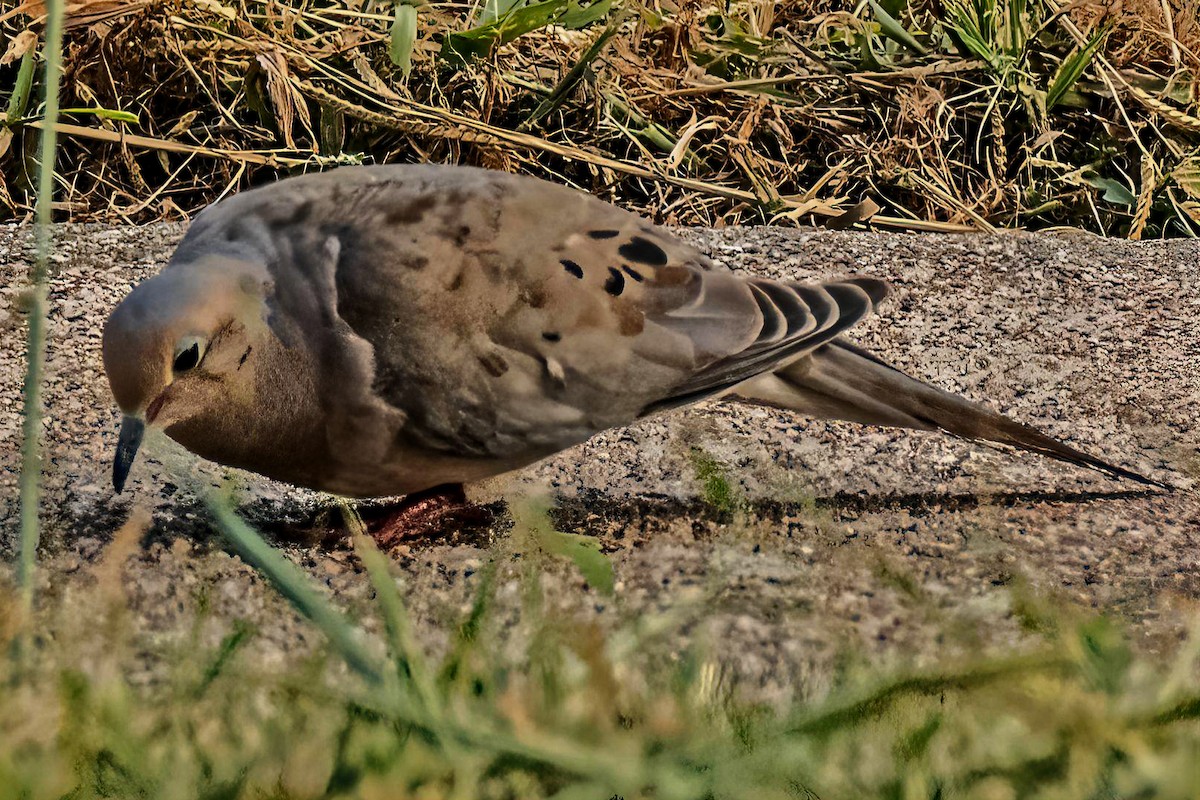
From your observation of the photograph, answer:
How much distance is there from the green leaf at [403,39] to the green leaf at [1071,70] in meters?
2.30

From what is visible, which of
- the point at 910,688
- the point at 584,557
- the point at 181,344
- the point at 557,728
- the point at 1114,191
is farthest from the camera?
the point at 1114,191

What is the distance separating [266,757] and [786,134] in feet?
12.7

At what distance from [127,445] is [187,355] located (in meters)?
0.16

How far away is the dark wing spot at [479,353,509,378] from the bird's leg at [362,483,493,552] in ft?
1.10

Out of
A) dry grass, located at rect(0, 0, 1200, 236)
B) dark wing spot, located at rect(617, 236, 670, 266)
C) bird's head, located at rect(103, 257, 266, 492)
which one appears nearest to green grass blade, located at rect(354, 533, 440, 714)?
bird's head, located at rect(103, 257, 266, 492)

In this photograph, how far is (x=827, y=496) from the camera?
9.40 feet

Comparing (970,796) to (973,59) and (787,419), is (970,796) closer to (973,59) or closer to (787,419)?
(787,419)

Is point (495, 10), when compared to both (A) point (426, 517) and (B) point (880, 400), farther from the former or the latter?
(A) point (426, 517)

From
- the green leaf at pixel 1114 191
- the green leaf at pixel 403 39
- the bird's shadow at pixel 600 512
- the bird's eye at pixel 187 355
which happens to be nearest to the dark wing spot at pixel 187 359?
the bird's eye at pixel 187 355

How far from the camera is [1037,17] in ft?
17.4

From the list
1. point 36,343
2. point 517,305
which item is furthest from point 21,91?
point 36,343

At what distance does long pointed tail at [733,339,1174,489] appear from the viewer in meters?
2.83

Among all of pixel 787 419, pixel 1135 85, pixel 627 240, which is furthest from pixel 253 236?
pixel 1135 85

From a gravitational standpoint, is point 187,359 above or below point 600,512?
above
